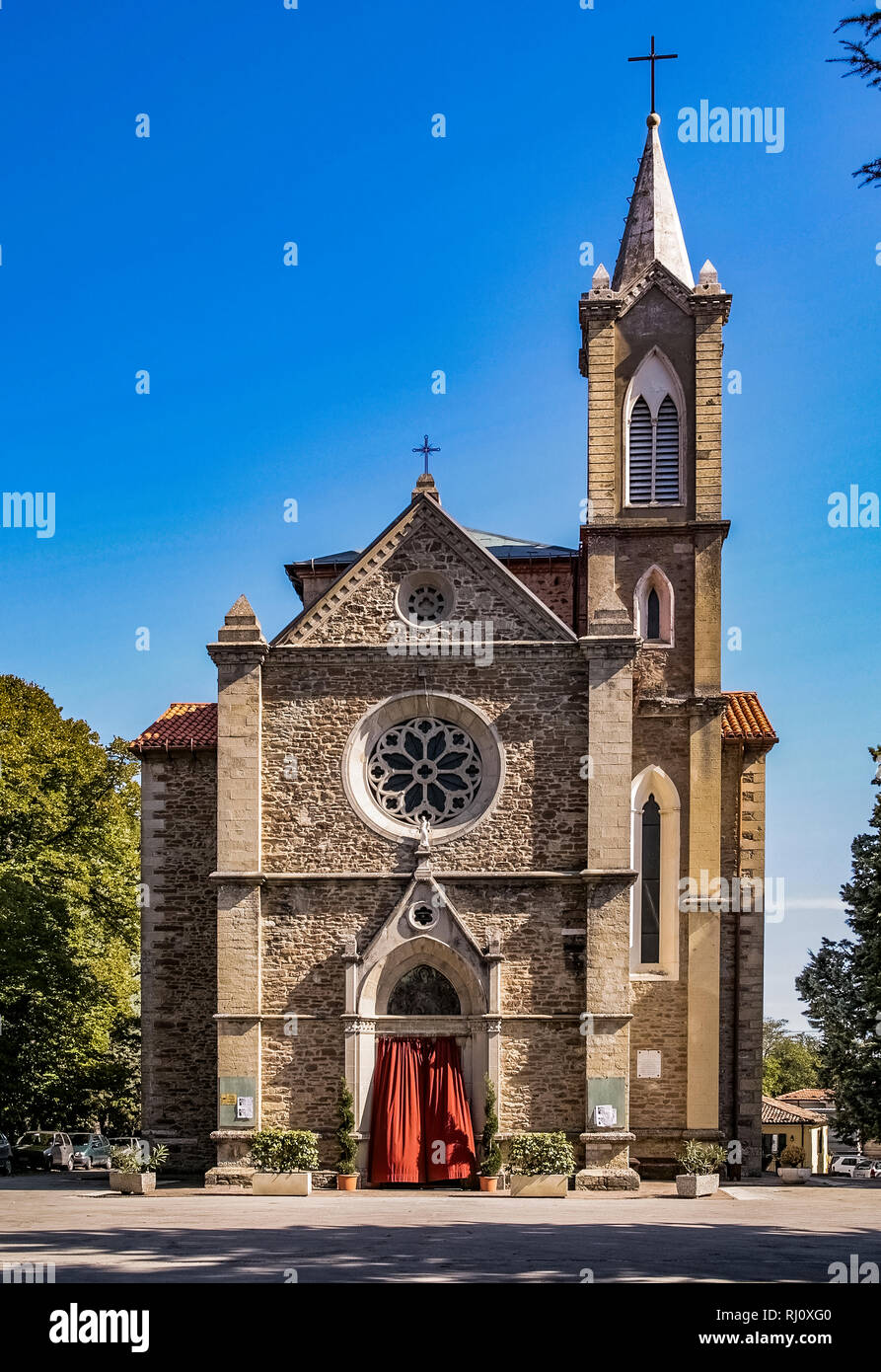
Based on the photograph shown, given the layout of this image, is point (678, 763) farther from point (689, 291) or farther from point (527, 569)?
point (689, 291)

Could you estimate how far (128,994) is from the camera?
38750mm

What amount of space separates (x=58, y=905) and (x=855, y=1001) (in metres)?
19.0

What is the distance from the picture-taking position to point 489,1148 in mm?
28219

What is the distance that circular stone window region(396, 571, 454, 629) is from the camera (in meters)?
30.8

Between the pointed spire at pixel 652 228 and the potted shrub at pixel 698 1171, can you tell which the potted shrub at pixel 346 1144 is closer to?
the potted shrub at pixel 698 1171

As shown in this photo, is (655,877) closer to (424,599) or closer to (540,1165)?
(540,1165)

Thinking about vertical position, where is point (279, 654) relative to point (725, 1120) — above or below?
above

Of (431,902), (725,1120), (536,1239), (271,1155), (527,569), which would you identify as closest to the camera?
(536,1239)

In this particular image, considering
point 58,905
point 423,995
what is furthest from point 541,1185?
point 58,905

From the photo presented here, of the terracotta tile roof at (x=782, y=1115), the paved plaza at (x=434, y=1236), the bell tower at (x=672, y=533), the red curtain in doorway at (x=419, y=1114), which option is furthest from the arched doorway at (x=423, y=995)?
the terracotta tile roof at (x=782, y=1115)

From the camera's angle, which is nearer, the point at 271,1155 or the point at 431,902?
the point at 271,1155
